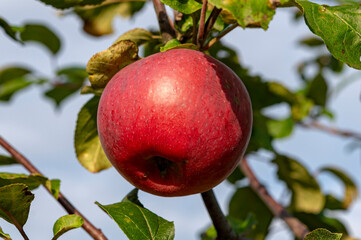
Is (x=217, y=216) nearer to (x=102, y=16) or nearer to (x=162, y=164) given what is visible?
(x=162, y=164)

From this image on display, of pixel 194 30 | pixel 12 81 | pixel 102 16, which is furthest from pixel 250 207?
pixel 12 81

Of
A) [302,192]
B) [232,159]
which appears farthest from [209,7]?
[302,192]

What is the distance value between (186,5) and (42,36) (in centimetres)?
200

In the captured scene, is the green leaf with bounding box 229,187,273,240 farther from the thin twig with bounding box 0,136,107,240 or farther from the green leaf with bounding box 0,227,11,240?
the green leaf with bounding box 0,227,11,240

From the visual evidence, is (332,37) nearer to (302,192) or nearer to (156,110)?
(156,110)

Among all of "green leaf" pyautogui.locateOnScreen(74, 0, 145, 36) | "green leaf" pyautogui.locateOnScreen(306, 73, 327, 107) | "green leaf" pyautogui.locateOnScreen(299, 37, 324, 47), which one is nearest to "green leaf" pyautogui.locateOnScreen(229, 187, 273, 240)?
"green leaf" pyautogui.locateOnScreen(306, 73, 327, 107)

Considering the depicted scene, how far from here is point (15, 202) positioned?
1071 mm

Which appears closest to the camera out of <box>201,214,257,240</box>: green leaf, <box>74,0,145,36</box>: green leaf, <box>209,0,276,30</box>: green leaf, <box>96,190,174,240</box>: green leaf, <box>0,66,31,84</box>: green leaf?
<box>209,0,276,30</box>: green leaf

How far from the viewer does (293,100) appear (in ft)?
6.69

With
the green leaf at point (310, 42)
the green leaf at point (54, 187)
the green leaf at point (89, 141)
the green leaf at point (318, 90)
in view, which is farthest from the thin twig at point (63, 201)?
the green leaf at point (310, 42)

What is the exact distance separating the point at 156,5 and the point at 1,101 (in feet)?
6.03

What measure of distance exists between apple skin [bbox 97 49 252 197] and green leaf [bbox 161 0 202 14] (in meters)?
0.08

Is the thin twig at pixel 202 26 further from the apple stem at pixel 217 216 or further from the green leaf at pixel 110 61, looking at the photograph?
the apple stem at pixel 217 216

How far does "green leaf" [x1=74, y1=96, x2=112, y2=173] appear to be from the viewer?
1317 mm
